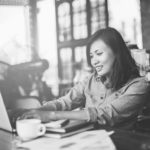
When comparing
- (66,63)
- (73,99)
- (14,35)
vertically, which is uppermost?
(14,35)

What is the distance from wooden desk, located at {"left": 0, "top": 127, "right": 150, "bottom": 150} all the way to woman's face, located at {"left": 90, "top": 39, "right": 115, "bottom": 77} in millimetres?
573

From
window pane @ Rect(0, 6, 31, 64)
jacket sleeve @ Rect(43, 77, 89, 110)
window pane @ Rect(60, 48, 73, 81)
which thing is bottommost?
jacket sleeve @ Rect(43, 77, 89, 110)

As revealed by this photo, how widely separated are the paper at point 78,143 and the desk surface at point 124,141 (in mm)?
30

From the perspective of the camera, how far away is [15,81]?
1.39 metres

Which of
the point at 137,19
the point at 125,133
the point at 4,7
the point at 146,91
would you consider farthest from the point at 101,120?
the point at 4,7

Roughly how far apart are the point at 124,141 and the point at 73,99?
73 centimetres

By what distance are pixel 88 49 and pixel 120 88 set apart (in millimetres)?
278

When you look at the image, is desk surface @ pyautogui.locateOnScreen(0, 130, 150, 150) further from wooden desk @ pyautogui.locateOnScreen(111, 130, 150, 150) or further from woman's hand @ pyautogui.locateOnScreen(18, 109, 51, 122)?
woman's hand @ pyautogui.locateOnScreen(18, 109, 51, 122)

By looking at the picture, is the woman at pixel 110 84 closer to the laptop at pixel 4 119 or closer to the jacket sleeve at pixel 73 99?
the jacket sleeve at pixel 73 99

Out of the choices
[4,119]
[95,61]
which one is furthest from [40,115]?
[95,61]

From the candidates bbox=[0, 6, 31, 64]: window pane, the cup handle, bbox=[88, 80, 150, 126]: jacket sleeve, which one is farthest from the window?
the cup handle

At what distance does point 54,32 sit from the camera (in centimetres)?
146

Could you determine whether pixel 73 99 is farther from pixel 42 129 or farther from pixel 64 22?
pixel 42 129

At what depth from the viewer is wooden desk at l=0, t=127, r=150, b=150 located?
2.41 feet
